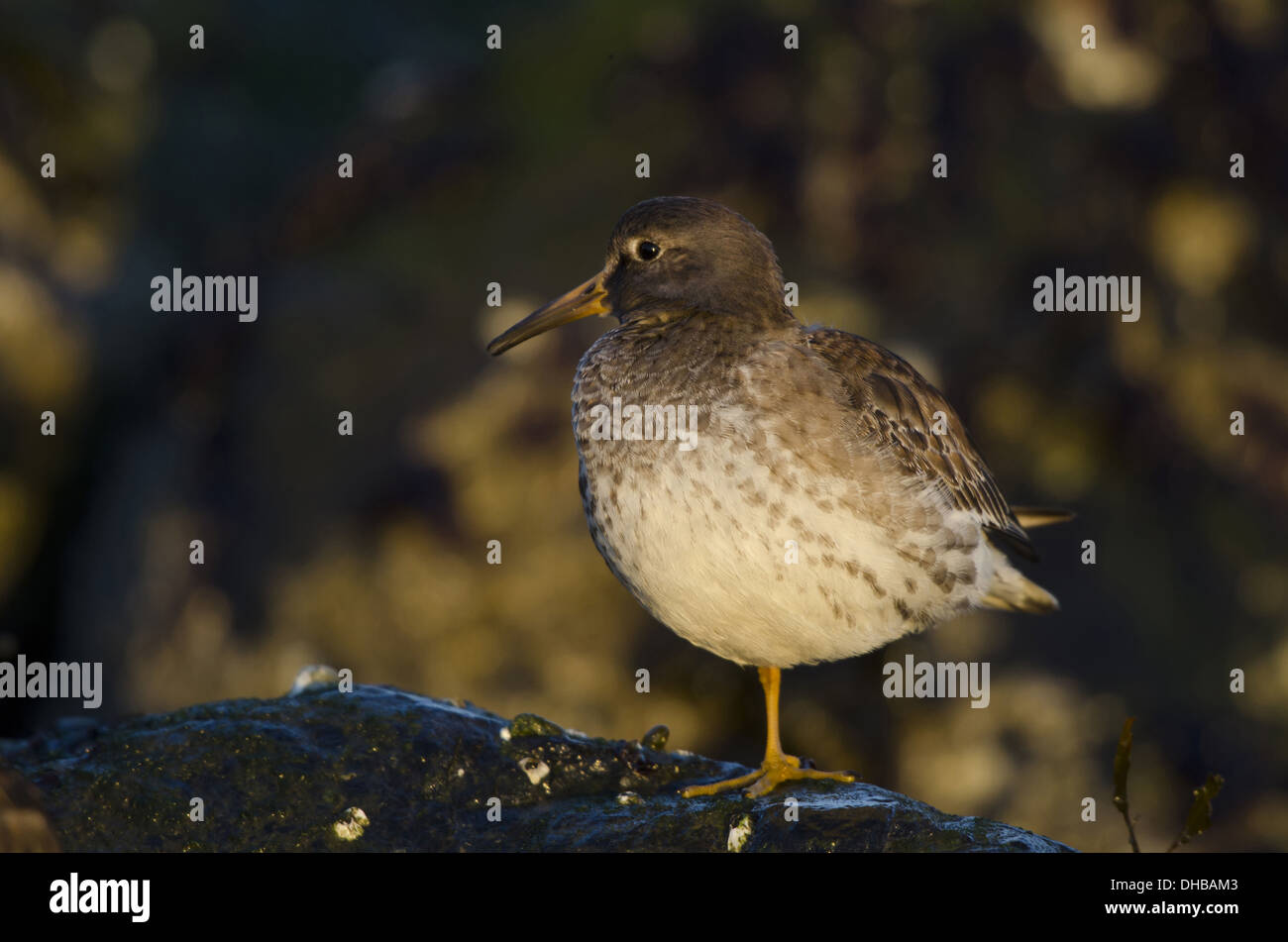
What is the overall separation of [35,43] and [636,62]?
1046 centimetres

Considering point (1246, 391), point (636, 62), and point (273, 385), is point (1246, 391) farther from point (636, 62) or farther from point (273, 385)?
point (273, 385)

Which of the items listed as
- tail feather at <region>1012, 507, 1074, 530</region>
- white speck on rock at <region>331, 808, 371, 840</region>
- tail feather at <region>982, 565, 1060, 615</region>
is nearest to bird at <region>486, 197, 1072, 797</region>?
tail feather at <region>982, 565, 1060, 615</region>

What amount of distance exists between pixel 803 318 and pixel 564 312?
5346mm

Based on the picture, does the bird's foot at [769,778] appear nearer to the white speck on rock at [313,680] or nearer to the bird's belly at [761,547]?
the bird's belly at [761,547]

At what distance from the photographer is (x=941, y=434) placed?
7.73 meters

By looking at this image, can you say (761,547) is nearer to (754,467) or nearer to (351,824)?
(754,467)

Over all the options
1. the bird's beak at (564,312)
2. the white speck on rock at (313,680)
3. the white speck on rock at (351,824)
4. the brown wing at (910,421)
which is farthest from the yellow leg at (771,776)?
the bird's beak at (564,312)

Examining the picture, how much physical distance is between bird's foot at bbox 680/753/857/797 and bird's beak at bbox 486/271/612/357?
2820 millimetres

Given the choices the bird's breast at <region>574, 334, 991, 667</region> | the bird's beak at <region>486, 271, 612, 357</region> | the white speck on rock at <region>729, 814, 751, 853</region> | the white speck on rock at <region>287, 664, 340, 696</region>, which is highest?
the bird's beak at <region>486, 271, 612, 357</region>

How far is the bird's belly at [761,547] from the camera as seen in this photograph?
6.45m

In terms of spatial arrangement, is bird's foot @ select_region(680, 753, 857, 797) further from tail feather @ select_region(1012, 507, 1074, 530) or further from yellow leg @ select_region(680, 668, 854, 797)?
tail feather @ select_region(1012, 507, 1074, 530)

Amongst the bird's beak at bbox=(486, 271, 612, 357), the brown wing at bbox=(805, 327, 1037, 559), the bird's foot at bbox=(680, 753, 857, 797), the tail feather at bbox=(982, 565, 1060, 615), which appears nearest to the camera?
the bird's foot at bbox=(680, 753, 857, 797)

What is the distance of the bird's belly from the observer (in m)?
6.45

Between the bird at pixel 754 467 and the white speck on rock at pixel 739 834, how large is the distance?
0.49 metres
